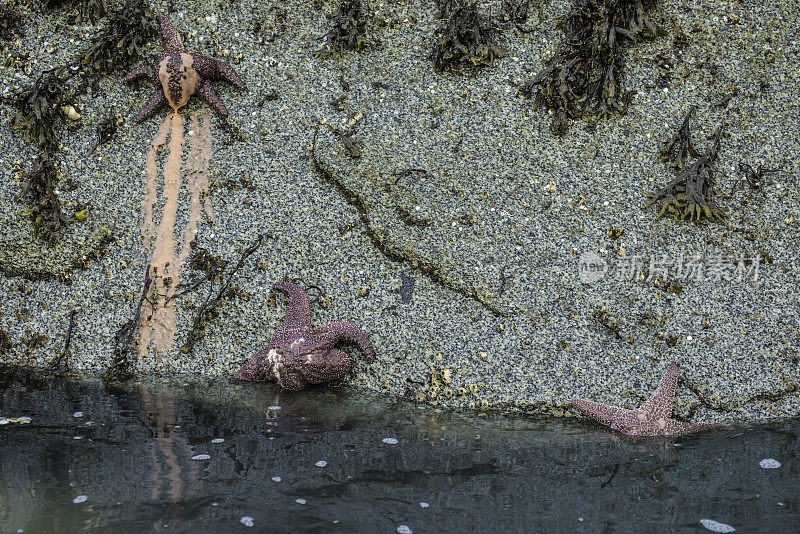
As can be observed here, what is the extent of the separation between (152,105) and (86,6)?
119 centimetres

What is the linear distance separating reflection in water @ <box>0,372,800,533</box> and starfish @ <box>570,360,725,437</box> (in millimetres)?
87

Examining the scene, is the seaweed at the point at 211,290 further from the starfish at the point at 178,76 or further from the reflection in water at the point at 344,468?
the starfish at the point at 178,76

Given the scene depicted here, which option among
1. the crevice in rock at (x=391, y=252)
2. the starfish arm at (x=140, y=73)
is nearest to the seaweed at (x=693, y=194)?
the crevice in rock at (x=391, y=252)

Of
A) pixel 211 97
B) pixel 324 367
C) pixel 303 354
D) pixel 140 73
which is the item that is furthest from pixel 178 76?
pixel 324 367

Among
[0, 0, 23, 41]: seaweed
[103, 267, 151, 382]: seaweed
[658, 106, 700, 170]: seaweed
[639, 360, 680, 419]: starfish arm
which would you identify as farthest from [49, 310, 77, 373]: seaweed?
[658, 106, 700, 170]: seaweed

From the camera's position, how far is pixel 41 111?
515 cm

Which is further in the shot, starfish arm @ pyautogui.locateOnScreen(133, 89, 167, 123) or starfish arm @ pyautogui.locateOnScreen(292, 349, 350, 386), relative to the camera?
starfish arm @ pyautogui.locateOnScreen(133, 89, 167, 123)

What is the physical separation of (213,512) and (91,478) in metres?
0.77

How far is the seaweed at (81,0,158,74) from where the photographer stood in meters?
5.33

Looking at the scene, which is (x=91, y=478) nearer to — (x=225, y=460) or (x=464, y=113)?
(x=225, y=460)

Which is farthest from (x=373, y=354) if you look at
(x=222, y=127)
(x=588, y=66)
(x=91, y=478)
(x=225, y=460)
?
(x=588, y=66)

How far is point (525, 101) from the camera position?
17.1 feet

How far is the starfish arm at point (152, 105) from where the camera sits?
Result: 16.9ft

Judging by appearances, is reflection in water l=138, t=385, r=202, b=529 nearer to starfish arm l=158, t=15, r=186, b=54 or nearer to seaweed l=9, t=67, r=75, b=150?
seaweed l=9, t=67, r=75, b=150
